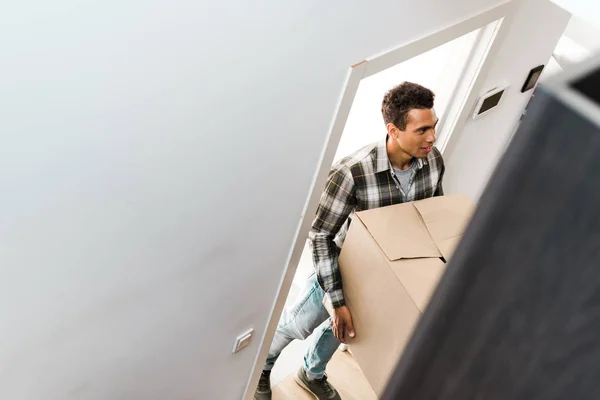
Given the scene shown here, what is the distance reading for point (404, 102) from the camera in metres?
2.32

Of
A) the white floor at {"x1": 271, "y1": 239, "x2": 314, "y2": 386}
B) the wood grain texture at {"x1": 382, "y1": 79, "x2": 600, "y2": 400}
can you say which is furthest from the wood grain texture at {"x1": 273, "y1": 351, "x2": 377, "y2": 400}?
the wood grain texture at {"x1": 382, "y1": 79, "x2": 600, "y2": 400}

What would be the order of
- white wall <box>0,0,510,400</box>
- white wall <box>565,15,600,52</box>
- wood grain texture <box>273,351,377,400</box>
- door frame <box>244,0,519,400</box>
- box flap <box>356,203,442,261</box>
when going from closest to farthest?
white wall <box>0,0,510,400</box> → door frame <box>244,0,519,400</box> → box flap <box>356,203,442,261</box> → wood grain texture <box>273,351,377,400</box> → white wall <box>565,15,600,52</box>

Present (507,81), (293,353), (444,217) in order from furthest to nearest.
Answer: (293,353)
(507,81)
(444,217)

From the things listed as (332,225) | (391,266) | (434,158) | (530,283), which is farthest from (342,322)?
(530,283)

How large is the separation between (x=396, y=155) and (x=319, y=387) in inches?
52.1

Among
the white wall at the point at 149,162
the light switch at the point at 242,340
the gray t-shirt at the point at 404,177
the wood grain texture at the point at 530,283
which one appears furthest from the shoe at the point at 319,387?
the wood grain texture at the point at 530,283

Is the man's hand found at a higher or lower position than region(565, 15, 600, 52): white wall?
lower

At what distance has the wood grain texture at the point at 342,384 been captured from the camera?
124 inches

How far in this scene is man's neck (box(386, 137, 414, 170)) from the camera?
2.33 m

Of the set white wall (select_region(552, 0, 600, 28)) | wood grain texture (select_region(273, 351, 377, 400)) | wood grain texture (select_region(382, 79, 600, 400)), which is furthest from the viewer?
wood grain texture (select_region(273, 351, 377, 400))

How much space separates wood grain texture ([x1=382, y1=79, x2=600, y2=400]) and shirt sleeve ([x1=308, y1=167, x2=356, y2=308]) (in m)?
1.99

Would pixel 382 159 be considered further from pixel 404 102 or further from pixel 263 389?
pixel 263 389

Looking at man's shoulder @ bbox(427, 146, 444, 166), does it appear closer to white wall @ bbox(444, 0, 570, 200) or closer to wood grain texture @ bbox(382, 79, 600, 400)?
white wall @ bbox(444, 0, 570, 200)

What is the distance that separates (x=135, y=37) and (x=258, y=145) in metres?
A: 0.54
